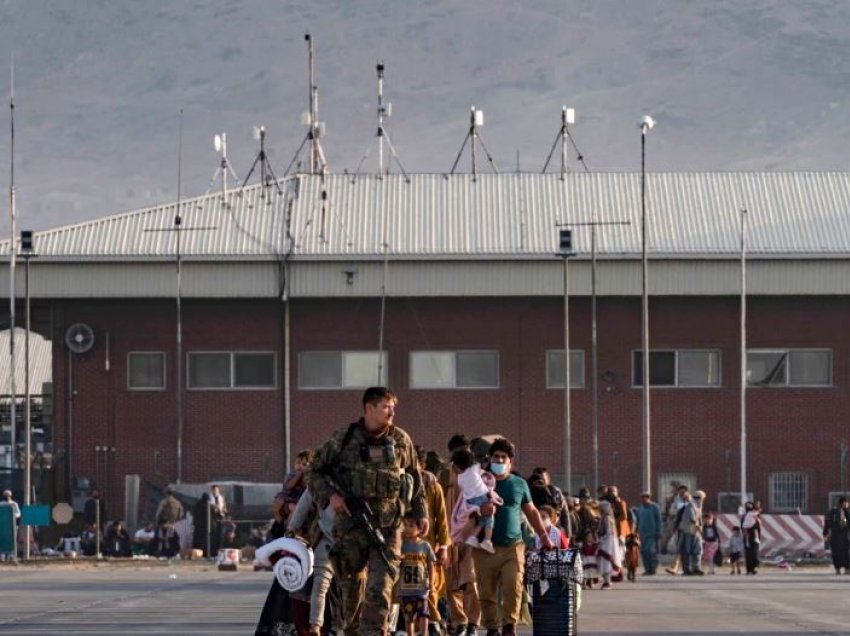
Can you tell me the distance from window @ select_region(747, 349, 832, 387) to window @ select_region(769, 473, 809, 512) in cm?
248

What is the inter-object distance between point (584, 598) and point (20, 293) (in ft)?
109

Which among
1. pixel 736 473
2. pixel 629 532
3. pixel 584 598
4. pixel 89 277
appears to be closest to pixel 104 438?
pixel 89 277

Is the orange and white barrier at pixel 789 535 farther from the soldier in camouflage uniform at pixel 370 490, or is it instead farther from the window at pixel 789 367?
the soldier in camouflage uniform at pixel 370 490

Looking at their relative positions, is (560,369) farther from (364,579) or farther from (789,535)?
(364,579)

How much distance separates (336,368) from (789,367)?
474 inches

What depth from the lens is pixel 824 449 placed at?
6341 cm

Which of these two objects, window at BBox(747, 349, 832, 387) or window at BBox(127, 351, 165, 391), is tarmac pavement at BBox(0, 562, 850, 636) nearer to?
window at BBox(127, 351, 165, 391)

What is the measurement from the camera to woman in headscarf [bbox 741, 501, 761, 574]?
45906 mm

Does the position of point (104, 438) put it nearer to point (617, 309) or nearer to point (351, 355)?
point (351, 355)

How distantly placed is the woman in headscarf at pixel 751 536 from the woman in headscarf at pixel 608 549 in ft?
22.7

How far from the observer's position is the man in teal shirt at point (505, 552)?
69.2 feet

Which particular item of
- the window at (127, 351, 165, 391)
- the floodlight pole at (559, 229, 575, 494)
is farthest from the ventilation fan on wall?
the floodlight pole at (559, 229, 575, 494)

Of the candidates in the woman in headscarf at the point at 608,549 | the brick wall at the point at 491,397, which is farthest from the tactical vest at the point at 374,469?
the brick wall at the point at 491,397

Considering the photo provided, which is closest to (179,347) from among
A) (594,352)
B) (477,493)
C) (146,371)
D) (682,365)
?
(146,371)
